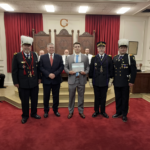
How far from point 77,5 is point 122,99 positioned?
371 cm

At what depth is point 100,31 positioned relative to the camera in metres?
5.93

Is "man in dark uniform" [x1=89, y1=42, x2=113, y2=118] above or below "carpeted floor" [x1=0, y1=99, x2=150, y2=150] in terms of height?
above

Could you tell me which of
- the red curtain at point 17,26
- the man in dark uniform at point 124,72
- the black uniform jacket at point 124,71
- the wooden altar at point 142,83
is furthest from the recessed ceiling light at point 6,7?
the wooden altar at point 142,83

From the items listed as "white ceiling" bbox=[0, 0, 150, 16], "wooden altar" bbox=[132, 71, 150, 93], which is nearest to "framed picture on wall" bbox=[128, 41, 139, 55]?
"white ceiling" bbox=[0, 0, 150, 16]

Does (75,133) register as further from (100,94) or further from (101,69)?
(101,69)

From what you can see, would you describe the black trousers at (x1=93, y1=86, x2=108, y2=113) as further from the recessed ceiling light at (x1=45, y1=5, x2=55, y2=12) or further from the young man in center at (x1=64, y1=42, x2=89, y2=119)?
the recessed ceiling light at (x1=45, y1=5, x2=55, y2=12)

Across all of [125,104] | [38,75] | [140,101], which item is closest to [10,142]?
[38,75]

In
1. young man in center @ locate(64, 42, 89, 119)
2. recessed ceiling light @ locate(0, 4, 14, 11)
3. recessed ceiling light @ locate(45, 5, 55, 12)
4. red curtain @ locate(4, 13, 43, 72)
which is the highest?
recessed ceiling light @ locate(45, 5, 55, 12)

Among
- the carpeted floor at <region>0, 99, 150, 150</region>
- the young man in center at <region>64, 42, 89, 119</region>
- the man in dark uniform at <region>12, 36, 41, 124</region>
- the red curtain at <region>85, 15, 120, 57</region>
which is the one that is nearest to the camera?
the carpeted floor at <region>0, 99, 150, 150</region>

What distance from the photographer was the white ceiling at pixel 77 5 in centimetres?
431

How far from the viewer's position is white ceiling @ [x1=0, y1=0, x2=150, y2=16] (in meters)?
4.31

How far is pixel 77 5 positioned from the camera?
4664 mm

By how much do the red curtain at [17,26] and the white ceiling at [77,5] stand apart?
13.1 inches

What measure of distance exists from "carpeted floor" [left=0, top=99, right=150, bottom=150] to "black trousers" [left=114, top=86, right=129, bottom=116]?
0.73ft
